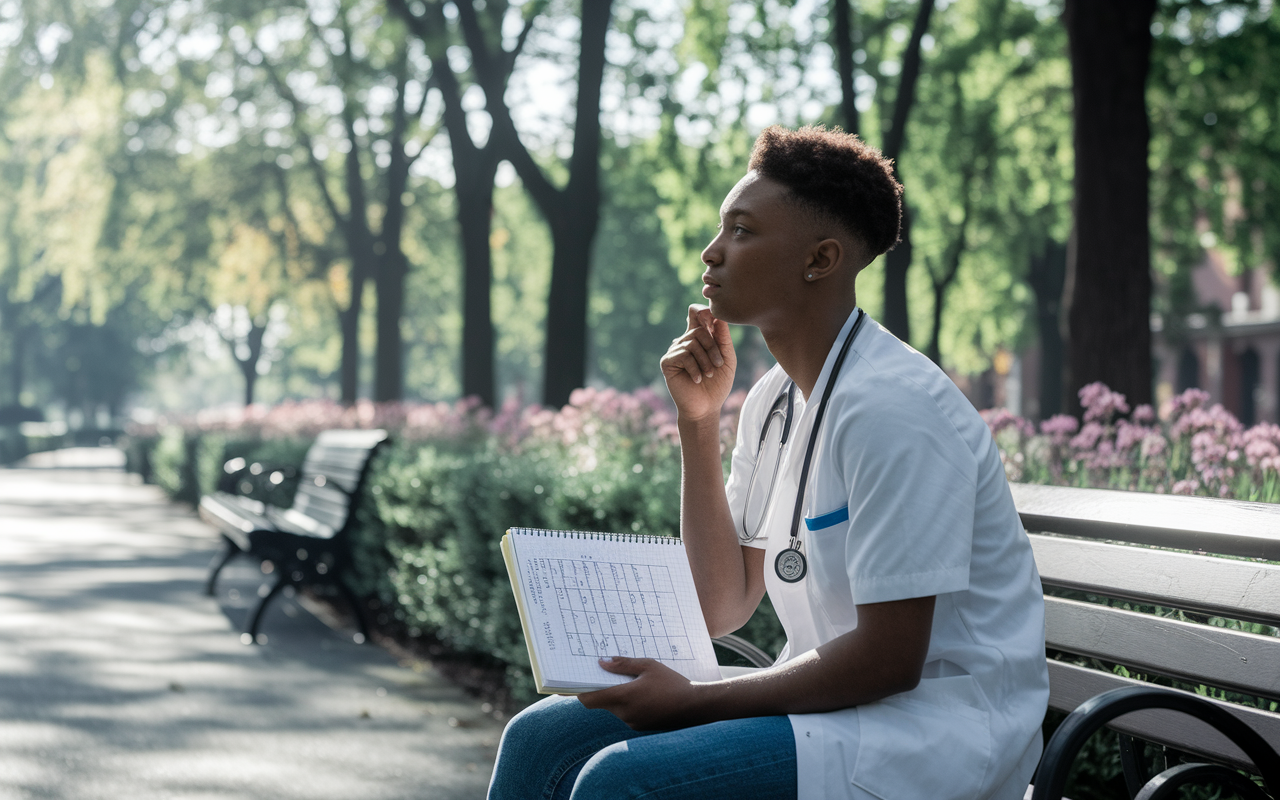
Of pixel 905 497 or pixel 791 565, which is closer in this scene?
pixel 905 497

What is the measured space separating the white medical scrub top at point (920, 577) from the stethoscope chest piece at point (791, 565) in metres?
0.02

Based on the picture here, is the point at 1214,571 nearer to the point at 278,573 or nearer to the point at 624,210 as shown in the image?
the point at 278,573

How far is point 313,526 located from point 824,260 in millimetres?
7396

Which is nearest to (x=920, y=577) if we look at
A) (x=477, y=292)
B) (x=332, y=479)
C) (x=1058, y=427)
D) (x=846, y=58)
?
(x=1058, y=427)

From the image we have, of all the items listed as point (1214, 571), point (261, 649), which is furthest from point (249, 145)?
point (1214, 571)

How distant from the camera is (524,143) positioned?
16375 mm

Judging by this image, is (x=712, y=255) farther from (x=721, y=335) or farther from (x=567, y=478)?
(x=567, y=478)

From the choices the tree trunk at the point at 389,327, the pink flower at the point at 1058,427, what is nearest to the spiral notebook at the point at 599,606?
the pink flower at the point at 1058,427

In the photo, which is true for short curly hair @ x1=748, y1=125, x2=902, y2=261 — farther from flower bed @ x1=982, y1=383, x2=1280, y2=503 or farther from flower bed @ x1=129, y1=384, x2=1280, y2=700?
flower bed @ x1=129, y1=384, x2=1280, y2=700

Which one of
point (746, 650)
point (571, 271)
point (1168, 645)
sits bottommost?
point (746, 650)

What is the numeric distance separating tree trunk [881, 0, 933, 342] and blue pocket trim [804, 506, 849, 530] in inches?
436

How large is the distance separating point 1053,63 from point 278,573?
1486cm

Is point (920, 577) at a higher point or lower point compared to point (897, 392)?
lower

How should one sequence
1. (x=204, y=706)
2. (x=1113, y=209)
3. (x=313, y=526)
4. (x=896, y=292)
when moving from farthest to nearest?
1. (x=896, y=292)
2. (x=313, y=526)
3. (x=1113, y=209)
4. (x=204, y=706)
